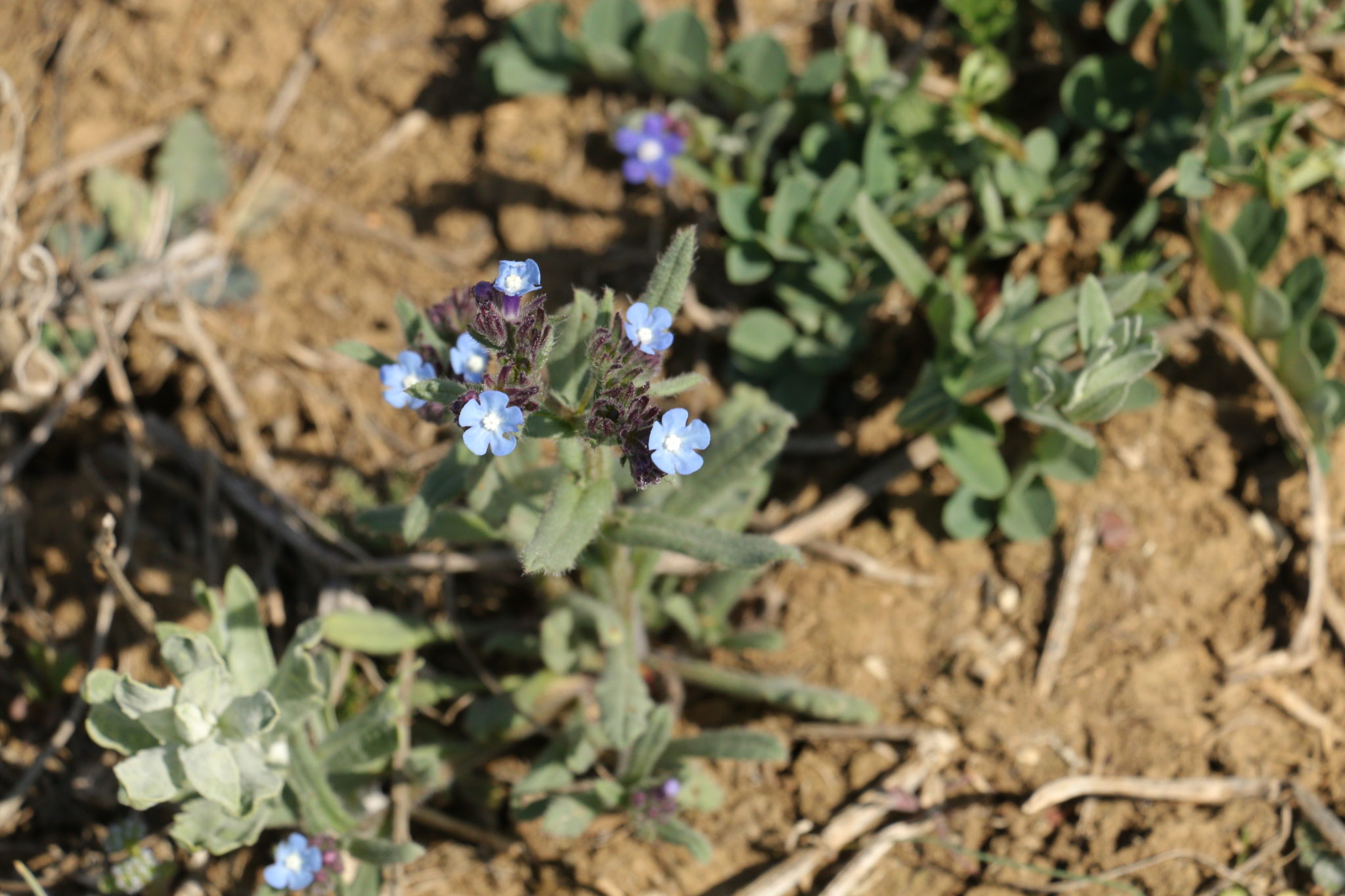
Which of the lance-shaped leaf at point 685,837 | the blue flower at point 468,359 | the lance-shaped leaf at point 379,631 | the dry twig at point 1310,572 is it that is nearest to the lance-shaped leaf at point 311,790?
the lance-shaped leaf at point 379,631

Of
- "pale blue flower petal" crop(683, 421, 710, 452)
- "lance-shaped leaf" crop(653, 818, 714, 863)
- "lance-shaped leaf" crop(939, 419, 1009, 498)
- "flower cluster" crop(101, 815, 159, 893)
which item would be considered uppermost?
"pale blue flower petal" crop(683, 421, 710, 452)

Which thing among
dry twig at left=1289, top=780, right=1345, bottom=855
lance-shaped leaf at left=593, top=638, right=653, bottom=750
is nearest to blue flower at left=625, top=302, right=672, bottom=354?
lance-shaped leaf at left=593, top=638, right=653, bottom=750

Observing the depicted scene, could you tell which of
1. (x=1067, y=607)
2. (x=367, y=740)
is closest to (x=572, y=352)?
(x=367, y=740)

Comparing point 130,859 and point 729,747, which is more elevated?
point 729,747

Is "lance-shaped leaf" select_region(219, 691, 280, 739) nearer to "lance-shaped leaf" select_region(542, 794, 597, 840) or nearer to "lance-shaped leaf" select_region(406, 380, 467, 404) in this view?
"lance-shaped leaf" select_region(542, 794, 597, 840)

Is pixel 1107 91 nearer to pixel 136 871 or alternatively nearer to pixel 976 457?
pixel 976 457

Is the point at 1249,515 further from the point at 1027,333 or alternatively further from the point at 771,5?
the point at 771,5

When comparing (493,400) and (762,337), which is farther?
(762,337)
